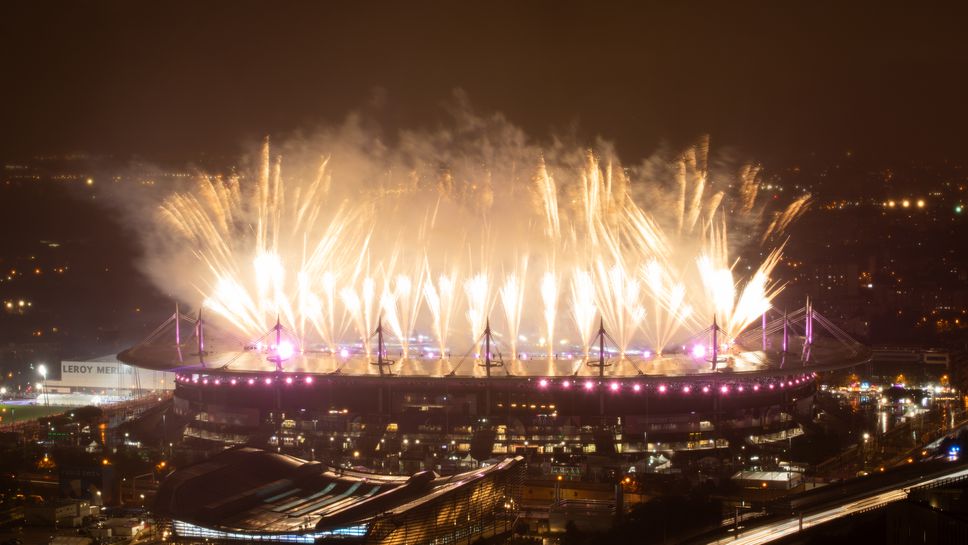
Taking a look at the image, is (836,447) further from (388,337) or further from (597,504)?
(388,337)

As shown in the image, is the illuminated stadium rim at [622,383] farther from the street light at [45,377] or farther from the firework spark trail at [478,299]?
the street light at [45,377]

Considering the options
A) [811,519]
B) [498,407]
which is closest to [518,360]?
[498,407]

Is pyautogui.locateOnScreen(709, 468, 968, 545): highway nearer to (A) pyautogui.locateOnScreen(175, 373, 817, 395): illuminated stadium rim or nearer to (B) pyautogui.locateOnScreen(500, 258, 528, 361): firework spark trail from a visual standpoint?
(A) pyautogui.locateOnScreen(175, 373, 817, 395): illuminated stadium rim

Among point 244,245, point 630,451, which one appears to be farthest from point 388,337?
point 630,451

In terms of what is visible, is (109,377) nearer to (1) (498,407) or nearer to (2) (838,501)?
(1) (498,407)

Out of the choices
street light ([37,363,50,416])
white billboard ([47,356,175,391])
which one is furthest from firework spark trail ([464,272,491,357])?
street light ([37,363,50,416])
